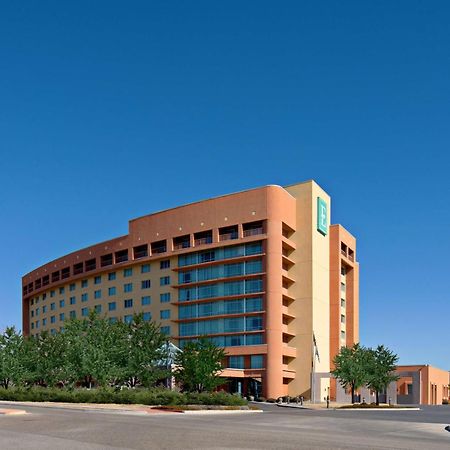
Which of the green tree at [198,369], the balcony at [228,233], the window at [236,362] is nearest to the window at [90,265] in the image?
the balcony at [228,233]

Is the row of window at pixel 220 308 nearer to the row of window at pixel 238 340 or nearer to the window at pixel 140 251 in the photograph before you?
the row of window at pixel 238 340

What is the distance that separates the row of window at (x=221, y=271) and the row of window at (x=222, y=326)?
619 centimetres

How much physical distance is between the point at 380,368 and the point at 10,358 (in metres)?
42.2

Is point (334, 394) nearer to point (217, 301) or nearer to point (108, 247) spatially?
point (217, 301)

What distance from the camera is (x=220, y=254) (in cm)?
9250

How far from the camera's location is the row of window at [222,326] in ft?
289

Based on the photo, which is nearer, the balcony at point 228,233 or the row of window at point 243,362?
the row of window at point 243,362

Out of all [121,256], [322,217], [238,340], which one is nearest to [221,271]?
[238,340]

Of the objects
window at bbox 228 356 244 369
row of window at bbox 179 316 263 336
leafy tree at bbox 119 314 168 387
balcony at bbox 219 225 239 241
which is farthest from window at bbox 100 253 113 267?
leafy tree at bbox 119 314 168 387

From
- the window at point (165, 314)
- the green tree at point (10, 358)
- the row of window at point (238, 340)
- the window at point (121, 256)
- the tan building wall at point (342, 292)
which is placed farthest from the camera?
the window at point (121, 256)

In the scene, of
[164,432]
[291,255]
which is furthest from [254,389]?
[164,432]

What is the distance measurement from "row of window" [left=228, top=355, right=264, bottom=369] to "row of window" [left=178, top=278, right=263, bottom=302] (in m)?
8.84

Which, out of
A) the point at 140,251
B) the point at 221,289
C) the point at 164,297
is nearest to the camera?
the point at 221,289

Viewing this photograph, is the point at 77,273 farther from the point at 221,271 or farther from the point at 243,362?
the point at 243,362
